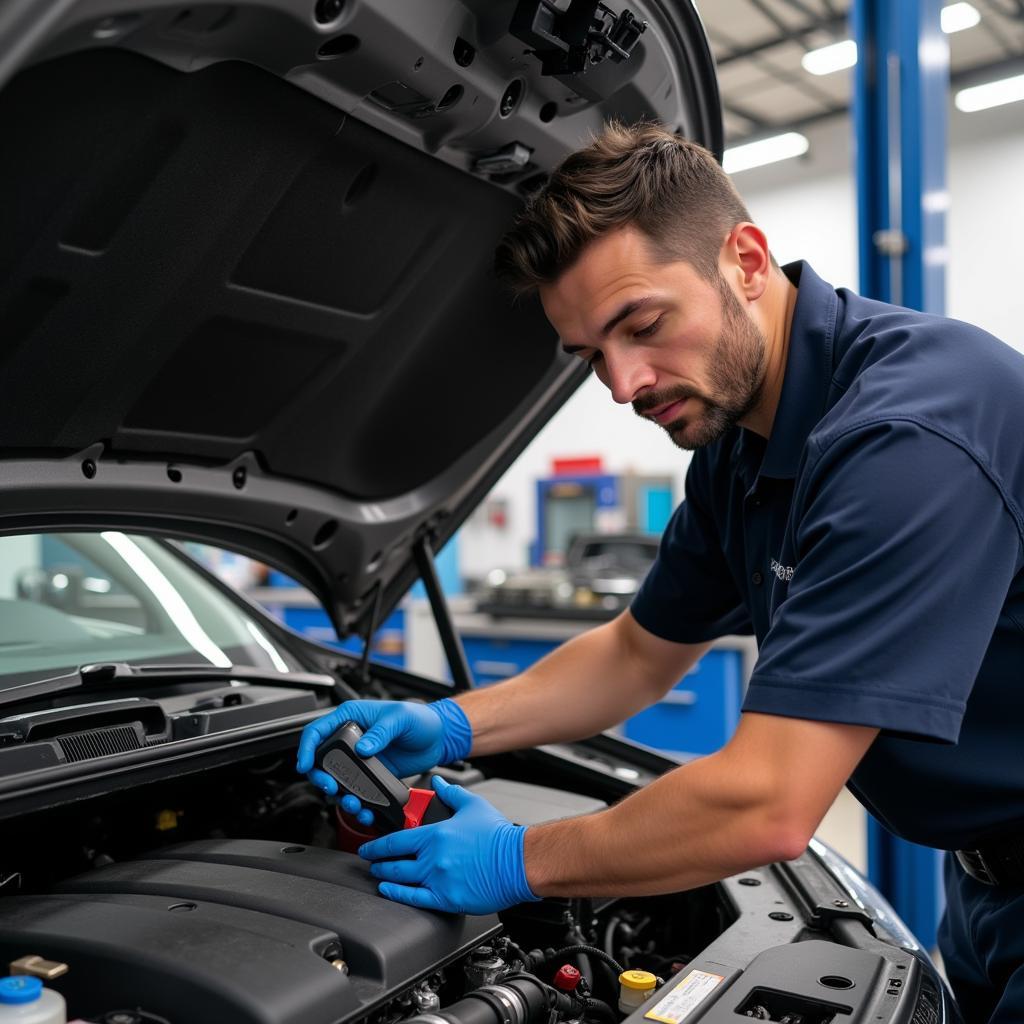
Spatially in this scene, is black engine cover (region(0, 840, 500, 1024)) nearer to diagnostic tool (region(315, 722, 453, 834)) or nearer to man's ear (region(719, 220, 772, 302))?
diagnostic tool (region(315, 722, 453, 834))

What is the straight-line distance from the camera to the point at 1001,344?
1213mm


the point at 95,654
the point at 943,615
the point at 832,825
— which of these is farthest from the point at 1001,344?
the point at 832,825

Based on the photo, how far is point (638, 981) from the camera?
43.3 inches

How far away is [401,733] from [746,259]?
813 mm

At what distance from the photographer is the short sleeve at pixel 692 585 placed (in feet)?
5.33

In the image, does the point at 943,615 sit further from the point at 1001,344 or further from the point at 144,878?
the point at 144,878

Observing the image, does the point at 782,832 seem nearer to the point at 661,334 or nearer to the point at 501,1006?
the point at 501,1006

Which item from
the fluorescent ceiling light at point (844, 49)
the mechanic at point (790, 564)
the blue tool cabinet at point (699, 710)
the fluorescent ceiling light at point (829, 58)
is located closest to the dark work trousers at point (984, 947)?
the mechanic at point (790, 564)

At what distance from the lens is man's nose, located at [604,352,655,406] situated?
1.27 meters

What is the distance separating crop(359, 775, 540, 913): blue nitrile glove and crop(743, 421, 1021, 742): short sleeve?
331 millimetres

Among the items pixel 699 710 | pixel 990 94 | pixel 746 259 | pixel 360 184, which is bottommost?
pixel 699 710

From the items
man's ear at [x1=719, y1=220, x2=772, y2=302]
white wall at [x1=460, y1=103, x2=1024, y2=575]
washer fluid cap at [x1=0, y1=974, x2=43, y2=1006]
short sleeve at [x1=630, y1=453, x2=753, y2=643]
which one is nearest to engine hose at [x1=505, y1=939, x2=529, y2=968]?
washer fluid cap at [x1=0, y1=974, x2=43, y2=1006]

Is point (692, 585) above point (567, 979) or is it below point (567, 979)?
above

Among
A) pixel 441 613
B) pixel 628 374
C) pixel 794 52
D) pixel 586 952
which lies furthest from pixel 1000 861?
pixel 794 52
